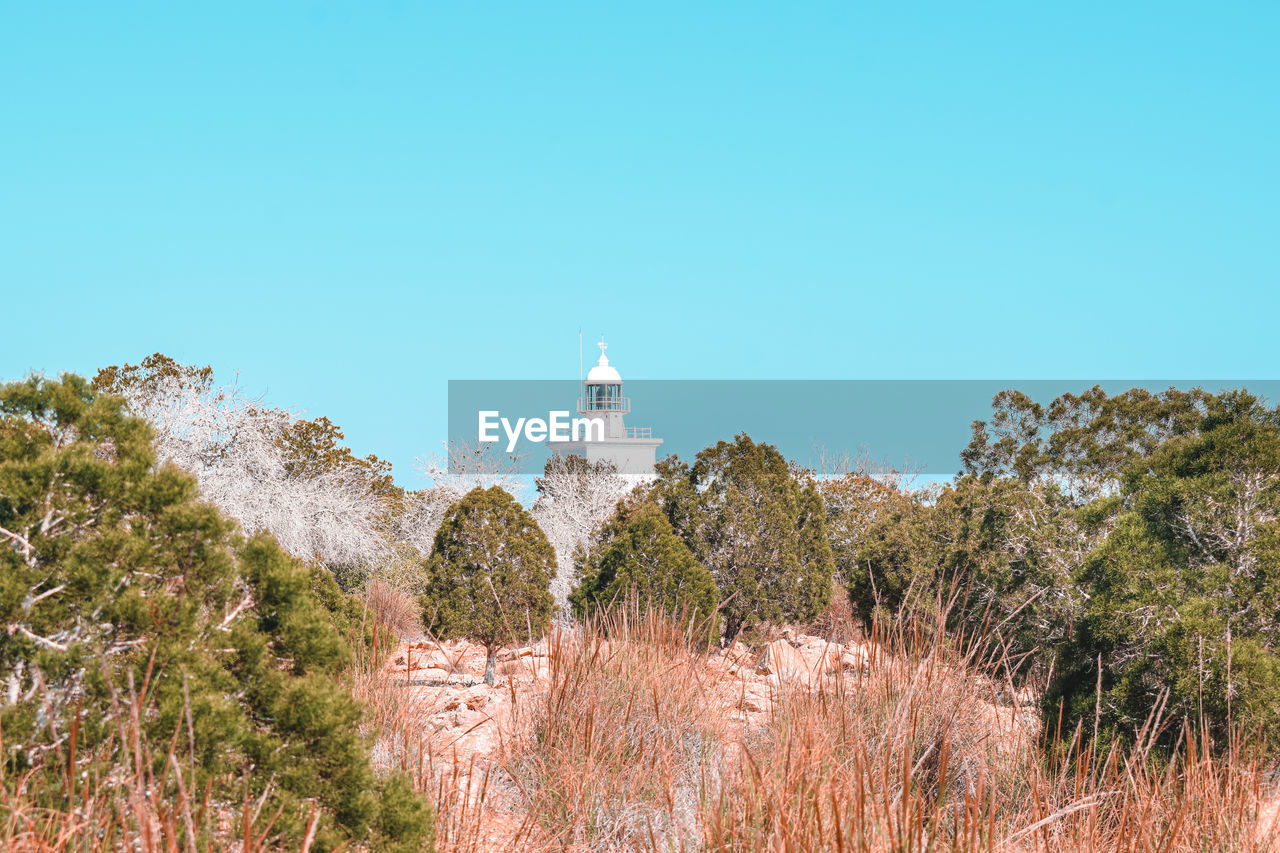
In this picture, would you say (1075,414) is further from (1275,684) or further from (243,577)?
(243,577)

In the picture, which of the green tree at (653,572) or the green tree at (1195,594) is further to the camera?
the green tree at (653,572)

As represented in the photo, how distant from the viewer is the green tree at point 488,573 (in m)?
11.0

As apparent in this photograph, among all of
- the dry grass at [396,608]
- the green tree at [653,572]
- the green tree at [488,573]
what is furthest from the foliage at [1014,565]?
the dry grass at [396,608]

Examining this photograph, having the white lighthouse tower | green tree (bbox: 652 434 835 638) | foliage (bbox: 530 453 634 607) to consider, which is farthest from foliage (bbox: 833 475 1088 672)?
the white lighthouse tower

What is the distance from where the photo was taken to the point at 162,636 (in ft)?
8.50

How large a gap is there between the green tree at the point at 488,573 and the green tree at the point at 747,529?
2.11m

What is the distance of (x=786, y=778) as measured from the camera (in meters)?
2.85

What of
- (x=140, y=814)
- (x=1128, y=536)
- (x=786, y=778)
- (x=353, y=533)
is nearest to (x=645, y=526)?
(x=1128, y=536)

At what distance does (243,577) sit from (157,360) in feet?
67.0

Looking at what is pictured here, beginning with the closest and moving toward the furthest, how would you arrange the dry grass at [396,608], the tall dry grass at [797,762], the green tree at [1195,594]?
the tall dry grass at [797,762] → the green tree at [1195,594] → the dry grass at [396,608]

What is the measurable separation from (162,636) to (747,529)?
34.0 ft

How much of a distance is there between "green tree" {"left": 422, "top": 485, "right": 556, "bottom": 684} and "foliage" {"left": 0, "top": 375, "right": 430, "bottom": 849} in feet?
26.7

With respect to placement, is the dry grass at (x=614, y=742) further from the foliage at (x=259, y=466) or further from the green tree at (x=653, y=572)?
the foliage at (x=259, y=466)

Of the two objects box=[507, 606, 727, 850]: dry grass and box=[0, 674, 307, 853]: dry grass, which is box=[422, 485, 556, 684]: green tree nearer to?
box=[507, 606, 727, 850]: dry grass
